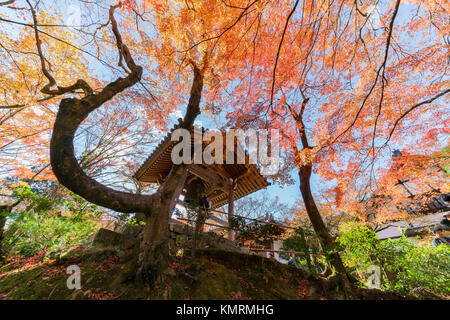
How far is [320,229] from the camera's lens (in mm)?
5809

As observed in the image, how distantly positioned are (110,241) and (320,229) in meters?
6.78

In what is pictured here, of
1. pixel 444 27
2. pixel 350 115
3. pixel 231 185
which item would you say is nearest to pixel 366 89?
pixel 350 115

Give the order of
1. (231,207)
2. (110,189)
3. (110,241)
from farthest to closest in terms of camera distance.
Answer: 1. (231,207)
2. (110,241)
3. (110,189)

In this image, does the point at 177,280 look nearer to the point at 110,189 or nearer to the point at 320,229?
the point at 110,189

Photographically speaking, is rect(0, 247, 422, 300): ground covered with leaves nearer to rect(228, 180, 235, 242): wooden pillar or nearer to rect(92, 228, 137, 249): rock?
rect(92, 228, 137, 249): rock

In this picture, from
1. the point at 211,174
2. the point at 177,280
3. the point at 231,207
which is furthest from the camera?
the point at 211,174

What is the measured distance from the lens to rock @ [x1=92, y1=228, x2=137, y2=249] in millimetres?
4197

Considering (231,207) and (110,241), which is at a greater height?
(231,207)

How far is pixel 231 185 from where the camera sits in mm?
7418

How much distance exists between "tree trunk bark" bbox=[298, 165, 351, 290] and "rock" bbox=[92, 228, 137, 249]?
5.59m

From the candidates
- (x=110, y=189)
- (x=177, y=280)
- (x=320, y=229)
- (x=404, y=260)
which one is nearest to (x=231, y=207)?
(x=320, y=229)

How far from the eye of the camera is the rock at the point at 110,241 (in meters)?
4.20

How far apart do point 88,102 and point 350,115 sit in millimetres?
7621
